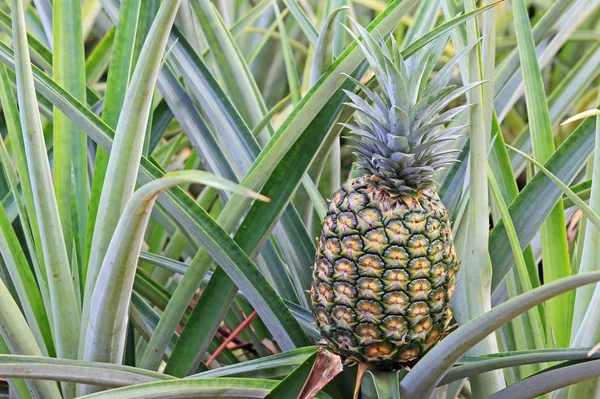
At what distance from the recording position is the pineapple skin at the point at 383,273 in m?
0.63

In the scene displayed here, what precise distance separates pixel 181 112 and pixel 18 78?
Answer: 291 mm

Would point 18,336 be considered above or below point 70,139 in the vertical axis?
below

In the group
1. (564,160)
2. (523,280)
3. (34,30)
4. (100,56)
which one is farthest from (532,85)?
(34,30)

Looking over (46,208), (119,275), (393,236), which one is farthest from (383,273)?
(46,208)

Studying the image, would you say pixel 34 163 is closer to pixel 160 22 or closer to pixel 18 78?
pixel 18 78

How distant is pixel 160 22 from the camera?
1.73 ft

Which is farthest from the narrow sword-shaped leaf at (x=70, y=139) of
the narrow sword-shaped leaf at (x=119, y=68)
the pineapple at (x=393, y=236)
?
the pineapple at (x=393, y=236)

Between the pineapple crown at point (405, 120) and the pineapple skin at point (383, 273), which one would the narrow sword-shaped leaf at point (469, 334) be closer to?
the pineapple skin at point (383, 273)

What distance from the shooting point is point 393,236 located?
24.6 inches

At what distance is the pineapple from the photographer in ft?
2.06

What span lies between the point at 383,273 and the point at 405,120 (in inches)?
6.4

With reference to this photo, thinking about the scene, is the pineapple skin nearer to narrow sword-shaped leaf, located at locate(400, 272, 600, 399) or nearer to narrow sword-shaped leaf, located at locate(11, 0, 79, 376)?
narrow sword-shaped leaf, located at locate(400, 272, 600, 399)

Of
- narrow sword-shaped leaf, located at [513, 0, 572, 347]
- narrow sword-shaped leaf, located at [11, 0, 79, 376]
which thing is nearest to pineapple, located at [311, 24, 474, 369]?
narrow sword-shaped leaf, located at [513, 0, 572, 347]

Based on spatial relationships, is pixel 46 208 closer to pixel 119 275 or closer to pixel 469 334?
pixel 119 275
